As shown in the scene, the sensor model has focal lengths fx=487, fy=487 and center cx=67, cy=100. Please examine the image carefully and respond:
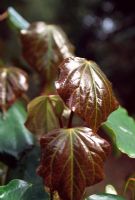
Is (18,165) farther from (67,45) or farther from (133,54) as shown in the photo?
(133,54)

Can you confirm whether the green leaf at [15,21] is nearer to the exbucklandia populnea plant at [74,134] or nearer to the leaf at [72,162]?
the exbucklandia populnea plant at [74,134]

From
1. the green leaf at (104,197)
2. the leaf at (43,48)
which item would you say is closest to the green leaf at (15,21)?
the leaf at (43,48)

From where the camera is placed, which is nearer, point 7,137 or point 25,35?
point 7,137

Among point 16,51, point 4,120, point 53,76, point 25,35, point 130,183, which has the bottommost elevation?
point 130,183

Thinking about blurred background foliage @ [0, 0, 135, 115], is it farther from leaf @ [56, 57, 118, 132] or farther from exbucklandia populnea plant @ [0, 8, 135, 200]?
leaf @ [56, 57, 118, 132]

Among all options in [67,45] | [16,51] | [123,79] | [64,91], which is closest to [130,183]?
[64,91]

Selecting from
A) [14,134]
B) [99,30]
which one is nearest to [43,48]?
[14,134]

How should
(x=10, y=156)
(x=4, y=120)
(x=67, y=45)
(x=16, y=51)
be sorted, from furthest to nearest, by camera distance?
(x=16, y=51) < (x=67, y=45) < (x=4, y=120) < (x=10, y=156)
